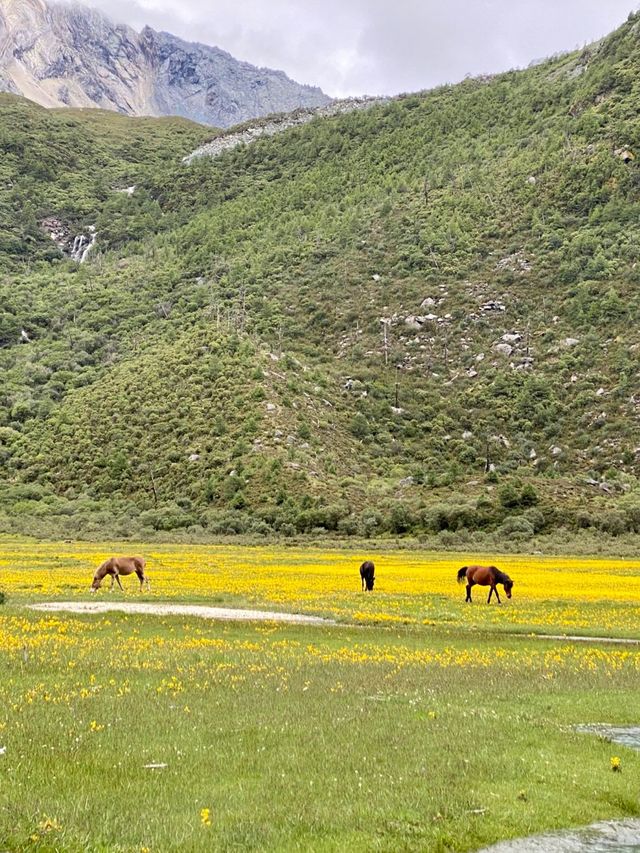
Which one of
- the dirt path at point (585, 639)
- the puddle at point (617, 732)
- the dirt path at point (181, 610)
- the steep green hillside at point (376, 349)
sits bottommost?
the dirt path at point (585, 639)

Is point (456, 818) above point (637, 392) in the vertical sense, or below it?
below

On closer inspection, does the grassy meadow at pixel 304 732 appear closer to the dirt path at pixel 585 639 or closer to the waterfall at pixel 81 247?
the dirt path at pixel 585 639

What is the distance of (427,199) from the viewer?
164 meters

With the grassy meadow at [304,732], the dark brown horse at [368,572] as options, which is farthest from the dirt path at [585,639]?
the dark brown horse at [368,572]

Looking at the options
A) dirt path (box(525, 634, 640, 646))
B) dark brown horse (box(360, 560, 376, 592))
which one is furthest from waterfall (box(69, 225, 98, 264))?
dirt path (box(525, 634, 640, 646))

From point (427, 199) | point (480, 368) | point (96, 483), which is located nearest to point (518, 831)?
point (96, 483)

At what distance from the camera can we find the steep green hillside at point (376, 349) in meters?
89.9

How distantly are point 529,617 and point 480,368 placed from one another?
308ft

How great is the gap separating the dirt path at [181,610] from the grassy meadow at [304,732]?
4.06ft

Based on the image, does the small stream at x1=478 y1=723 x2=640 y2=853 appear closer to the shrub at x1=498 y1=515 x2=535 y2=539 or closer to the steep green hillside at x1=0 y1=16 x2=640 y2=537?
the shrub at x1=498 y1=515 x2=535 y2=539

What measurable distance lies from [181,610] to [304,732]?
18059mm

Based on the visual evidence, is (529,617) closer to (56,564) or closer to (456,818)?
(456,818)

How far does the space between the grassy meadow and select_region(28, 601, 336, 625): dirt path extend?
1.24 meters

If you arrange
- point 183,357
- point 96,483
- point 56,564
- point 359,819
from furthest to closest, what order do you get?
1. point 183,357
2. point 96,483
3. point 56,564
4. point 359,819
